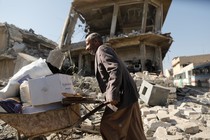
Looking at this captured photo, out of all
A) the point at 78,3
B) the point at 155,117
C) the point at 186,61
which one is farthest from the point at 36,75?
the point at 186,61

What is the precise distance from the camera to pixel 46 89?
2.54m

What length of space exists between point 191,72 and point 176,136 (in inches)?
755

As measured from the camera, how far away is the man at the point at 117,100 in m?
2.70

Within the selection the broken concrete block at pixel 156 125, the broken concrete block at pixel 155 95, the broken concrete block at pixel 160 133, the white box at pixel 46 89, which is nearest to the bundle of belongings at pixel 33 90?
the white box at pixel 46 89

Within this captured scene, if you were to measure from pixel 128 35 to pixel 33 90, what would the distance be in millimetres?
13519

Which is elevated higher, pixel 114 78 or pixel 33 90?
pixel 114 78

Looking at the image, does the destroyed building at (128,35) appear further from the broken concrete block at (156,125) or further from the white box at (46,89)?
the white box at (46,89)

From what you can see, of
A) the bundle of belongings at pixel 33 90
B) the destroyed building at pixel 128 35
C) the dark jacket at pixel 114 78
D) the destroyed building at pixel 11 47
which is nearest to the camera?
→ the bundle of belongings at pixel 33 90

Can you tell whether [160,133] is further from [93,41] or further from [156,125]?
[93,41]

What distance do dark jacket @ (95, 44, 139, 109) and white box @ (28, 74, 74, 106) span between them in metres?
0.52

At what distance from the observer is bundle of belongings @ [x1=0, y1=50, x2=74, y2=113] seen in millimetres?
2446

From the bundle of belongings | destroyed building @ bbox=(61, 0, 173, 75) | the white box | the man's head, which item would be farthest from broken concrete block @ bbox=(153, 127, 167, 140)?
destroyed building @ bbox=(61, 0, 173, 75)

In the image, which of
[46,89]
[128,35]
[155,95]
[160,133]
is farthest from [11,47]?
[46,89]

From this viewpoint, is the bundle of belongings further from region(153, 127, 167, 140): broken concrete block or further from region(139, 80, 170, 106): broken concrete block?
region(139, 80, 170, 106): broken concrete block
